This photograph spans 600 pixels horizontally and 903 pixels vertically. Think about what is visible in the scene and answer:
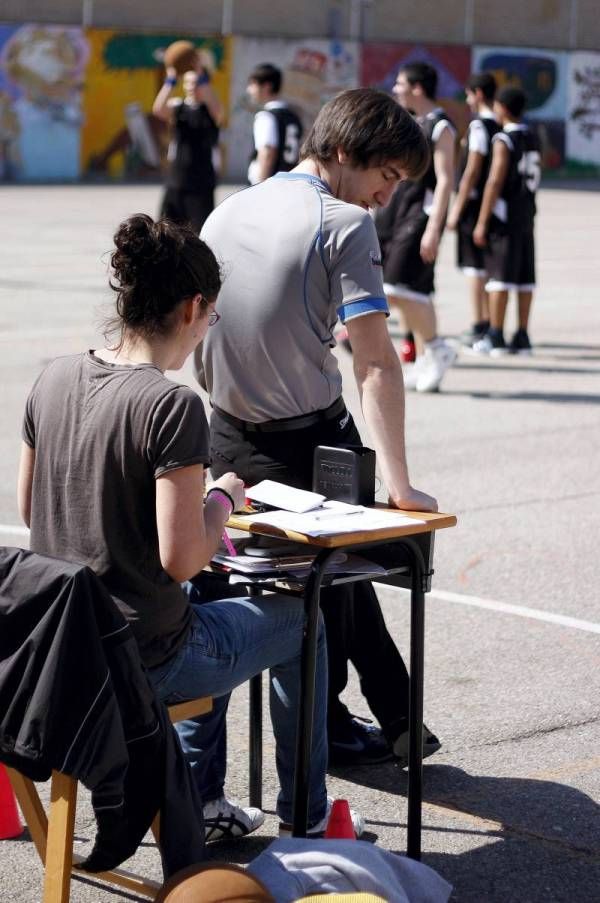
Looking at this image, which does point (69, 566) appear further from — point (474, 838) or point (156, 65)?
point (156, 65)

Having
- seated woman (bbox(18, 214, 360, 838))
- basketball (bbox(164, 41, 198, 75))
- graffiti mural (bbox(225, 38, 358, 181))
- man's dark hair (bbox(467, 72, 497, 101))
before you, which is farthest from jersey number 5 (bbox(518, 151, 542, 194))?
graffiti mural (bbox(225, 38, 358, 181))

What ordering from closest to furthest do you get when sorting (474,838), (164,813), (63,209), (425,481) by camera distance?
(164,813)
(474,838)
(425,481)
(63,209)

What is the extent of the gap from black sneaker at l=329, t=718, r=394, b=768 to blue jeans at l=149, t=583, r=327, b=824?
0.57 meters

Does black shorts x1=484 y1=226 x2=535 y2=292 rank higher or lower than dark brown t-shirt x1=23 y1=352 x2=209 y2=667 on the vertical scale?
lower

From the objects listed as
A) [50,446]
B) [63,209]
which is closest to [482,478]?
[50,446]

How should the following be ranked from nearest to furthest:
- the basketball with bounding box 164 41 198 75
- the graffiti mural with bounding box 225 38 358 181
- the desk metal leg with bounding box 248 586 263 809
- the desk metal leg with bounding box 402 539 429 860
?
the desk metal leg with bounding box 402 539 429 860 < the desk metal leg with bounding box 248 586 263 809 < the basketball with bounding box 164 41 198 75 < the graffiti mural with bounding box 225 38 358 181

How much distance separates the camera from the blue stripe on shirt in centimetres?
411

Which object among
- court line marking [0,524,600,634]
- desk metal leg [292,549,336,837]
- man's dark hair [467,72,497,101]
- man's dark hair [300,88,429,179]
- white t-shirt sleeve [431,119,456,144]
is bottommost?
court line marking [0,524,600,634]

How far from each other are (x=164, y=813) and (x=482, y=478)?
17.3 ft

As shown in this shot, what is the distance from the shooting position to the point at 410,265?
1057 cm

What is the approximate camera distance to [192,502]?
11.0ft

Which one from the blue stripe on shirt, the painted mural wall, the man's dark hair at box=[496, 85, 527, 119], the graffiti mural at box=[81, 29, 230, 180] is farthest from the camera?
the graffiti mural at box=[81, 29, 230, 180]

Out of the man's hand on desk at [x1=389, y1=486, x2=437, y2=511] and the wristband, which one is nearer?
the wristband

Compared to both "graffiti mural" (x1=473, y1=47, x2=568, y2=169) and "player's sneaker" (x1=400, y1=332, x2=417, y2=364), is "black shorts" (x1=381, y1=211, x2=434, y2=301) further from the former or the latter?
"graffiti mural" (x1=473, y1=47, x2=568, y2=169)
